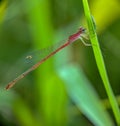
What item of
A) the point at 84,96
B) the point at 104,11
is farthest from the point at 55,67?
the point at 104,11

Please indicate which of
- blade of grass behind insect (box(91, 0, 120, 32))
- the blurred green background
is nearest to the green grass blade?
the blurred green background

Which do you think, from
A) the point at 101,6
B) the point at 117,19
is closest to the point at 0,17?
the point at 101,6

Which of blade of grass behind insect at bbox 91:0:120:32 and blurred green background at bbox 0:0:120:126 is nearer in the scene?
blurred green background at bbox 0:0:120:126

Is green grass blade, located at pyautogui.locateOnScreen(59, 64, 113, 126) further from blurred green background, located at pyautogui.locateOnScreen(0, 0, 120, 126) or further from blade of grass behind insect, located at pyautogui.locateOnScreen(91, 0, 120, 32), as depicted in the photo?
blade of grass behind insect, located at pyautogui.locateOnScreen(91, 0, 120, 32)

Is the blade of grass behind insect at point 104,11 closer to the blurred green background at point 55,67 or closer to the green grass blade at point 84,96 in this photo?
the blurred green background at point 55,67

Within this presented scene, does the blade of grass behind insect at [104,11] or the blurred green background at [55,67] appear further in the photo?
the blade of grass behind insect at [104,11]

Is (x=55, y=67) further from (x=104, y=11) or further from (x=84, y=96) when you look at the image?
(x=104, y=11)

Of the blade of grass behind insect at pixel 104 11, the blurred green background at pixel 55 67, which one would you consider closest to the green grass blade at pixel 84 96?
the blurred green background at pixel 55 67
